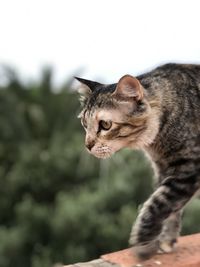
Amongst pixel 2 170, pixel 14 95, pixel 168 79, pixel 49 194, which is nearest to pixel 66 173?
pixel 49 194

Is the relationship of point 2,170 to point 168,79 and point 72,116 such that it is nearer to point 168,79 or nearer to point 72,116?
point 72,116

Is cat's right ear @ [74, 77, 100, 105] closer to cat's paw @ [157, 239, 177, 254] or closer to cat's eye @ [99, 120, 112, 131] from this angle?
cat's eye @ [99, 120, 112, 131]

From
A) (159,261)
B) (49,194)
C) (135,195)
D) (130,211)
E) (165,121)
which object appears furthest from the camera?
(49,194)

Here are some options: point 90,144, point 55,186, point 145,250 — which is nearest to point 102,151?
point 90,144

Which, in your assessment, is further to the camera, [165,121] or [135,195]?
[135,195]

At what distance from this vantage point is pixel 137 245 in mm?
3670

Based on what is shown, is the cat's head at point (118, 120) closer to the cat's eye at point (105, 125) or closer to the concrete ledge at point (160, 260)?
the cat's eye at point (105, 125)

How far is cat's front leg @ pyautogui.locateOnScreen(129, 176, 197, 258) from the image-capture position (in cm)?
368

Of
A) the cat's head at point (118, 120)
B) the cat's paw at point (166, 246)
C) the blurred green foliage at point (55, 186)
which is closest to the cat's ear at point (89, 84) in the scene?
the cat's head at point (118, 120)

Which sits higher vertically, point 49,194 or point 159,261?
point 159,261

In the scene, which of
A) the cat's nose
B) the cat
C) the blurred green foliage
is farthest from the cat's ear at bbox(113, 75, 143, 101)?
the blurred green foliage

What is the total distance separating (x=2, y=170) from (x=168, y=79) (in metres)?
10.1

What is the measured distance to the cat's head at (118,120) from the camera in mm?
3768

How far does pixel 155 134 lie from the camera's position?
12.8 feet
